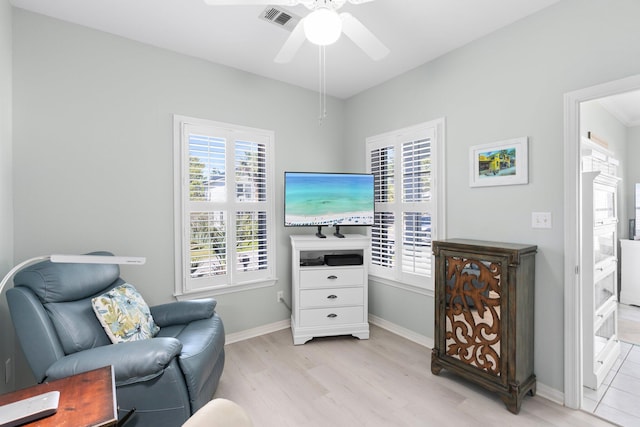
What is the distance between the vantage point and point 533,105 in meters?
2.18

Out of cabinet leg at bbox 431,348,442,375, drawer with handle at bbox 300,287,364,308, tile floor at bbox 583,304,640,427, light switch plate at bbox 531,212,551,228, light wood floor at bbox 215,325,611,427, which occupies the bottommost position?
light wood floor at bbox 215,325,611,427

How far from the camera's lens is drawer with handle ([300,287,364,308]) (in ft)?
9.81

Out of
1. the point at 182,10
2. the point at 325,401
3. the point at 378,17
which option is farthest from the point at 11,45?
the point at 325,401

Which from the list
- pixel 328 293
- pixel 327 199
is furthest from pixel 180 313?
pixel 327 199

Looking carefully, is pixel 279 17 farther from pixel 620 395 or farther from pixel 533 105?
pixel 620 395

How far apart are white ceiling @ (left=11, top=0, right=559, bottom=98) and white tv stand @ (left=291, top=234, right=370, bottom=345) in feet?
5.90

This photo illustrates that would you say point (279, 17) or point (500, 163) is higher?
point (279, 17)

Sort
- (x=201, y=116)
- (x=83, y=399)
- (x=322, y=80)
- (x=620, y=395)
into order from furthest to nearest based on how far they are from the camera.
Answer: (x=322, y=80) → (x=201, y=116) → (x=620, y=395) → (x=83, y=399)

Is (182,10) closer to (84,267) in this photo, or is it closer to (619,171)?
(84,267)

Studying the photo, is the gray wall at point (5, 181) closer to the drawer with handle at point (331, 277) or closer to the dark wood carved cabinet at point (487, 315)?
the drawer with handle at point (331, 277)

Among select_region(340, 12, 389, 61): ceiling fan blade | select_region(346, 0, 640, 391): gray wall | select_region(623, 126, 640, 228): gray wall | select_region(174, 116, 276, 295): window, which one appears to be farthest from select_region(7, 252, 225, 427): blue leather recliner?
select_region(623, 126, 640, 228): gray wall

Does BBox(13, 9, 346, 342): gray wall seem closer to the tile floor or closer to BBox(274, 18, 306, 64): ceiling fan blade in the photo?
BBox(274, 18, 306, 64): ceiling fan blade

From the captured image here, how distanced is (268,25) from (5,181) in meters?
2.11

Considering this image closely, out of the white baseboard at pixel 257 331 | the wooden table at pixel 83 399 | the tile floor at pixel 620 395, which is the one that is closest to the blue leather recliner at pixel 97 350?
the wooden table at pixel 83 399
